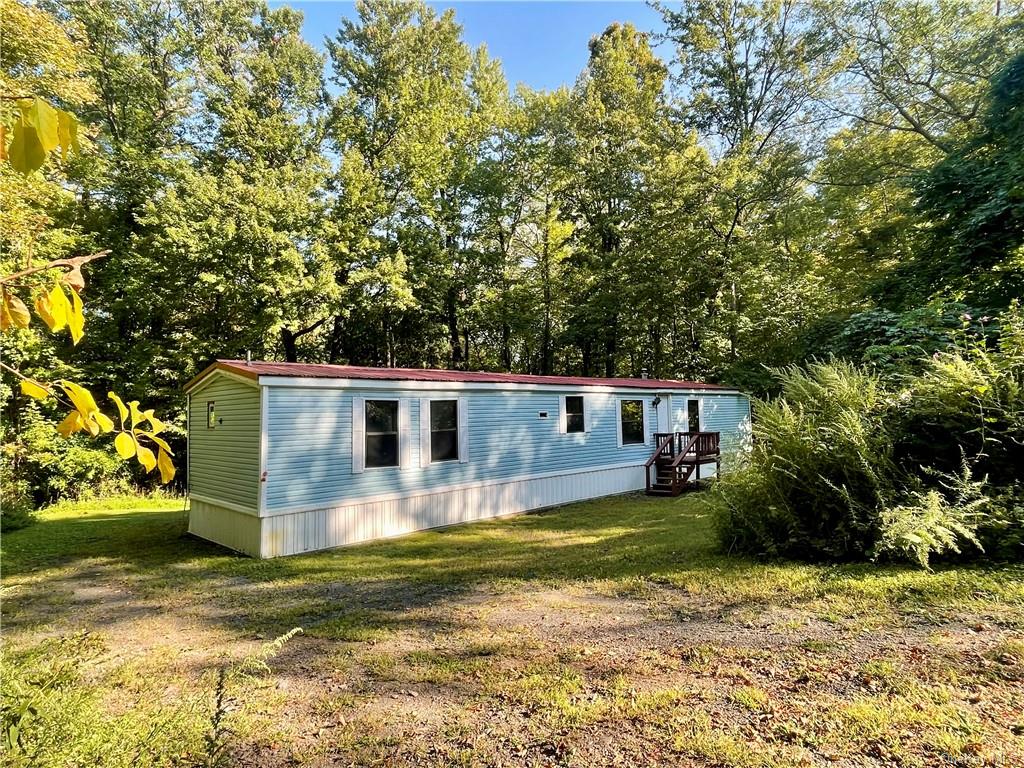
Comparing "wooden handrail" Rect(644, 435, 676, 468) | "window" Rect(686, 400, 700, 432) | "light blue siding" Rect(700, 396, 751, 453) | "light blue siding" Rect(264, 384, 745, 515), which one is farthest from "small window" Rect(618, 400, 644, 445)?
"light blue siding" Rect(700, 396, 751, 453)

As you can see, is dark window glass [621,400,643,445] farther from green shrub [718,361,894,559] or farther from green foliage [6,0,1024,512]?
green shrub [718,361,894,559]

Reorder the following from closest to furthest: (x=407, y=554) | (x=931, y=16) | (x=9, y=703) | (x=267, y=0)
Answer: (x=9, y=703) < (x=407, y=554) < (x=931, y=16) < (x=267, y=0)

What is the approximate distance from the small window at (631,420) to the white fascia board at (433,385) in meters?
0.31

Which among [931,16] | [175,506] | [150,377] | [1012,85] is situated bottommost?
[175,506]

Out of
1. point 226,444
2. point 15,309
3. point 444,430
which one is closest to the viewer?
point 15,309

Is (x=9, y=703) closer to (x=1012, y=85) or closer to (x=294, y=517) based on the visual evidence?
(x=294, y=517)

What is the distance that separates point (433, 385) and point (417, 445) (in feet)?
3.50

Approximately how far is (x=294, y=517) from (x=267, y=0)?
19.6m

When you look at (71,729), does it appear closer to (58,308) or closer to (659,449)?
(58,308)

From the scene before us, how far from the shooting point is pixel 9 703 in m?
1.87

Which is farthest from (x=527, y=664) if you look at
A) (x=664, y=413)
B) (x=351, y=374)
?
(x=664, y=413)

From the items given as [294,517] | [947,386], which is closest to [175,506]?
[294,517]

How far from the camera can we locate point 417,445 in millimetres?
8930

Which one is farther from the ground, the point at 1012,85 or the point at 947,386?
the point at 1012,85
